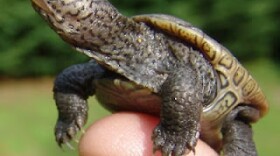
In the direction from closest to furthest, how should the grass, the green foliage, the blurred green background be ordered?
the grass, the blurred green background, the green foliage

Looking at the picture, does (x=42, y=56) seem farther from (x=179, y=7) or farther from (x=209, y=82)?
(x=209, y=82)

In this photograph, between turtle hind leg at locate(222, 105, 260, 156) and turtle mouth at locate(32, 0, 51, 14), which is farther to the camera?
turtle hind leg at locate(222, 105, 260, 156)

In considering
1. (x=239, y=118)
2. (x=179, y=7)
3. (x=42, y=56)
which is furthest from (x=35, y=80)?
(x=239, y=118)

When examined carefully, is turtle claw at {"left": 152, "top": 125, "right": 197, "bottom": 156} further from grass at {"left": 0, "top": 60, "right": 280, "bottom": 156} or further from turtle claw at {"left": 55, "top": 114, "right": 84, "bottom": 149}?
grass at {"left": 0, "top": 60, "right": 280, "bottom": 156}

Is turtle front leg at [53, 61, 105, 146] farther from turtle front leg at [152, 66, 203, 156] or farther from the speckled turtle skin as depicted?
turtle front leg at [152, 66, 203, 156]

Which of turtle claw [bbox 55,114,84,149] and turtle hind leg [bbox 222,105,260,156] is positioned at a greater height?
turtle hind leg [bbox 222,105,260,156]

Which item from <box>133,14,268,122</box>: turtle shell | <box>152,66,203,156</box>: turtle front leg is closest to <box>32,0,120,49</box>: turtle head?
<box>133,14,268,122</box>: turtle shell

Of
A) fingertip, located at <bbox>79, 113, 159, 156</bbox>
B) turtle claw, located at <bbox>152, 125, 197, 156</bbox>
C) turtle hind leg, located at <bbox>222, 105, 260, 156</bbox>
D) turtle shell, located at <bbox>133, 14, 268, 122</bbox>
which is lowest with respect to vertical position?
fingertip, located at <bbox>79, 113, 159, 156</bbox>

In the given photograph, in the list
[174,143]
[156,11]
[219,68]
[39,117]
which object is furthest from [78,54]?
[174,143]

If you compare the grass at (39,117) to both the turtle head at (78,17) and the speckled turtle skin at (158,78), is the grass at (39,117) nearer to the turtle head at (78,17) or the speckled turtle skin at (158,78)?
the speckled turtle skin at (158,78)

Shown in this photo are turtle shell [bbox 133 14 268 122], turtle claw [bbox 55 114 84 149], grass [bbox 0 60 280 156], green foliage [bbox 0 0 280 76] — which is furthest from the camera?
green foliage [bbox 0 0 280 76]
